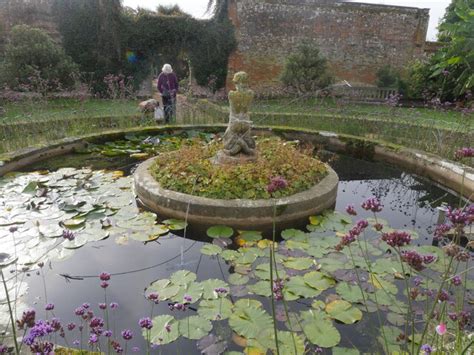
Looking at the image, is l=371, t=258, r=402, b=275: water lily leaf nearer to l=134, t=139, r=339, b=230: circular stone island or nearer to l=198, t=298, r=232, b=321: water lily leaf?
l=134, t=139, r=339, b=230: circular stone island

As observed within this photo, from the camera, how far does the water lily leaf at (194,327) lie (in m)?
2.23

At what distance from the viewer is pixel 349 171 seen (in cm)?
592

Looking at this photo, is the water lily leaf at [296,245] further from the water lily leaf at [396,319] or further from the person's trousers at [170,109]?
the person's trousers at [170,109]

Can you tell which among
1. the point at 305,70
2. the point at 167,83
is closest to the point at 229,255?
the point at 167,83

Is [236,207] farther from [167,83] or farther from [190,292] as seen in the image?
[167,83]

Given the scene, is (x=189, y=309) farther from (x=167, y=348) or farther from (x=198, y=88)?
(x=198, y=88)

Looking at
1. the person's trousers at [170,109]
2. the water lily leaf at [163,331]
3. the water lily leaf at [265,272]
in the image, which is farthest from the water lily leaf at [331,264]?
the person's trousers at [170,109]

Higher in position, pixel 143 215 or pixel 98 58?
pixel 98 58

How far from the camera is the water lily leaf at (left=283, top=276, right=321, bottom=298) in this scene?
2.67 meters

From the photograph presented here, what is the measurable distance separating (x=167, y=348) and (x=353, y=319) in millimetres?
1249

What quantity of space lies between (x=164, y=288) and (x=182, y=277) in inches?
7.0

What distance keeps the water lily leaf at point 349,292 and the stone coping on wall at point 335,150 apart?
2036 millimetres

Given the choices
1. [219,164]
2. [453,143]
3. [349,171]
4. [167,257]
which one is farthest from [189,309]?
[453,143]

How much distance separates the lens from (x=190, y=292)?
8.64ft
